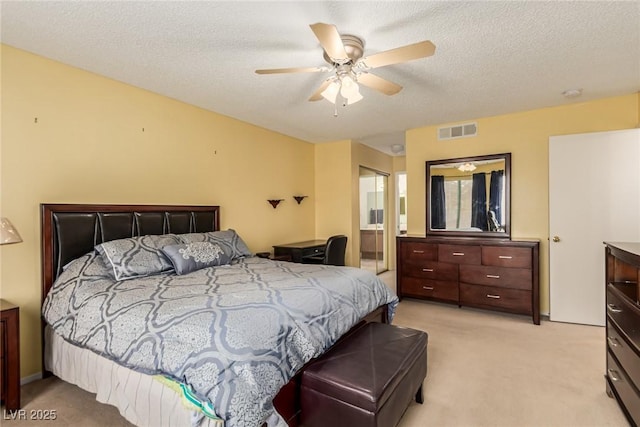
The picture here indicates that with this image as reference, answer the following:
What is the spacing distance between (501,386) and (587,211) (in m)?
2.31

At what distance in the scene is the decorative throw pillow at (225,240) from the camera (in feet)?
9.82

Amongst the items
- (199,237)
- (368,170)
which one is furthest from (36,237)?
(368,170)

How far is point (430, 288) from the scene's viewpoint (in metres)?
4.25

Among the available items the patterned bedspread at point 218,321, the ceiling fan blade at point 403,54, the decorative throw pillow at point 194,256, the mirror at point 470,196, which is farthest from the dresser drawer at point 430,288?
the ceiling fan blade at point 403,54

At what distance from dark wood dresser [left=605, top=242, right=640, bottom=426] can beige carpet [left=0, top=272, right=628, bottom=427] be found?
18cm

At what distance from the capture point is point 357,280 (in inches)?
97.4

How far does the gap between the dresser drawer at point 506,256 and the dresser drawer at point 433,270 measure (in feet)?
1.29

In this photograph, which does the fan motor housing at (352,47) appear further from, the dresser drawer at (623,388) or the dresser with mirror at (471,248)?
the dresser with mirror at (471,248)

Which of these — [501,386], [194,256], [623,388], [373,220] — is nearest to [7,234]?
[194,256]

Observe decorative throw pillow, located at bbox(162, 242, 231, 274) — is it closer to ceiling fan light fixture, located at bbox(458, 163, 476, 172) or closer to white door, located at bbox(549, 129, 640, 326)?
ceiling fan light fixture, located at bbox(458, 163, 476, 172)

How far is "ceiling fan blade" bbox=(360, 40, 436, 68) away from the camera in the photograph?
1.79m

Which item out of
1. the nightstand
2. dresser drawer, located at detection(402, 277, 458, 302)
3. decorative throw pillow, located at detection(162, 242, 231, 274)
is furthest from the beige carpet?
decorative throw pillow, located at detection(162, 242, 231, 274)

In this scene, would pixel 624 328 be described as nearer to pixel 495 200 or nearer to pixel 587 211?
pixel 587 211

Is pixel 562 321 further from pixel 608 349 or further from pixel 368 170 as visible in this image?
pixel 368 170
